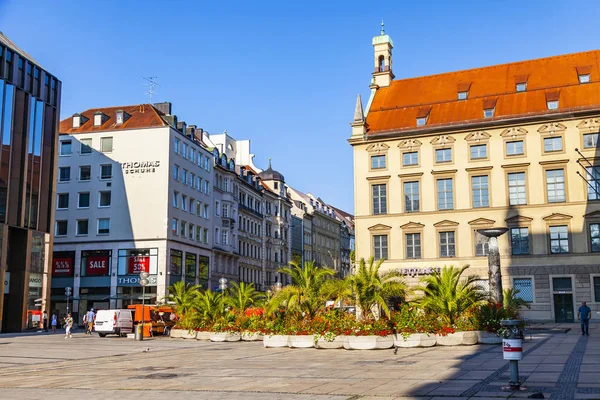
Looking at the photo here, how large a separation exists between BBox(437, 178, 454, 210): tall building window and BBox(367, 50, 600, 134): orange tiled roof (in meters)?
4.97

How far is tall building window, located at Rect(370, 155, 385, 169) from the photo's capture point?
2363 inches

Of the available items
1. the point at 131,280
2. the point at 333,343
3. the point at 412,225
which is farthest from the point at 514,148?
the point at 131,280

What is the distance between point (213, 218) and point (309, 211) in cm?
4386

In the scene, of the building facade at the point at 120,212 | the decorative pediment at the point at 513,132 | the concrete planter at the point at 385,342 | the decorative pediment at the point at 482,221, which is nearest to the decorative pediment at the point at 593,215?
the decorative pediment at the point at 482,221

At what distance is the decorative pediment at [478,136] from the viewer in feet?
187

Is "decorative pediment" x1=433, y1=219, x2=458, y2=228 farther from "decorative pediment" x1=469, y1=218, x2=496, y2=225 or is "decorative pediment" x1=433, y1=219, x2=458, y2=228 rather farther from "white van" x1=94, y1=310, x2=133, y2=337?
"white van" x1=94, y1=310, x2=133, y2=337

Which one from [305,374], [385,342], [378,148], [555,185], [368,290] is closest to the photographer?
[305,374]

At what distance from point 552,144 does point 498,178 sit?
490 centimetres

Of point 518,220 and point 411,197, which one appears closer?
point 518,220

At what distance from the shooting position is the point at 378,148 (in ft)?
197

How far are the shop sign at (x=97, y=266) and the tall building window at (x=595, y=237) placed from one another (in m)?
Result: 42.3

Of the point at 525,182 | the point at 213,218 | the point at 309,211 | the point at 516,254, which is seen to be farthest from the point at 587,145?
the point at 309,211

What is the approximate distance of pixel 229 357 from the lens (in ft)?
A: 76.7

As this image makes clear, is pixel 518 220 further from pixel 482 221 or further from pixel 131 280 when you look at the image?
pixel 131 280
